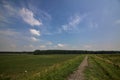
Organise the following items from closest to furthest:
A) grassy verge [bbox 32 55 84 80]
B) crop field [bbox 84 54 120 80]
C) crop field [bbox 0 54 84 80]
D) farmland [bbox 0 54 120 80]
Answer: grassy verge [bbox 32 55 84 80] < crop field [bbox 0 54 84 80] < farmland [bbox 0 54 120 80] < crop field [bbox 84 54 120 80]

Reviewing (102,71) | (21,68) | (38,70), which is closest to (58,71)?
(102,71)

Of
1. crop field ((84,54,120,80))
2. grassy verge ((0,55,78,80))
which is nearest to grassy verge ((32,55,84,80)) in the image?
grassy verge ((0,55,78,80))

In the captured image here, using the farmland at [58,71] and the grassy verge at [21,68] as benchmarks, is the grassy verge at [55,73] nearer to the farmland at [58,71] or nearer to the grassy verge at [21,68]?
the farmland at [58,71]

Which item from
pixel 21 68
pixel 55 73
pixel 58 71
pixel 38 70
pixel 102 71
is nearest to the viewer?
pixel 55 73

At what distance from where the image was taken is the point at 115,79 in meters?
16.0

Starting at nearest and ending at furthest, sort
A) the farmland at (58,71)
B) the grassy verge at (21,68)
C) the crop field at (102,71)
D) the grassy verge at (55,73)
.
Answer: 1. the grassy verge at (55,73)
2. the farmland at (58,71)
3. the crop field at (102,71)
4. the grassy verge at (21,68)

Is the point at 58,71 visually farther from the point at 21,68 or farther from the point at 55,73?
the point at 21,68

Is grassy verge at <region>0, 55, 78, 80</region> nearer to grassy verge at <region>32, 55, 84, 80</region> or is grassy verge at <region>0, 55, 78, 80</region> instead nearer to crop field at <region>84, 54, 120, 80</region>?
grassy verge at <region>32, 55, 84, 80</region>

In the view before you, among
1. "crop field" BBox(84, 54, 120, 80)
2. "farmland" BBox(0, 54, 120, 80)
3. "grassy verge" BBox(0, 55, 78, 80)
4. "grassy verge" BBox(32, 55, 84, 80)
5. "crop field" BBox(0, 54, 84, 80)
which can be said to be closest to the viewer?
"grassy verge" BBox(32, 55, 84, 80)

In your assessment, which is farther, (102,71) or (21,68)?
(21,68)

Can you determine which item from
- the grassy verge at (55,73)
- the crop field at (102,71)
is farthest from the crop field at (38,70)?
the crop field at (102,71)

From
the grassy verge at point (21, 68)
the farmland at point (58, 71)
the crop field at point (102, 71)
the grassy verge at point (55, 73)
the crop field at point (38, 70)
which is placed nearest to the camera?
the grassy verge at point (55, 73)

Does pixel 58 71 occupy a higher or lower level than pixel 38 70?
higher

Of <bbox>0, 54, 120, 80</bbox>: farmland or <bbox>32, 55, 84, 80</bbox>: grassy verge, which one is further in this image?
<bbox>0, 54, 120, 80</bbox>: farmland
